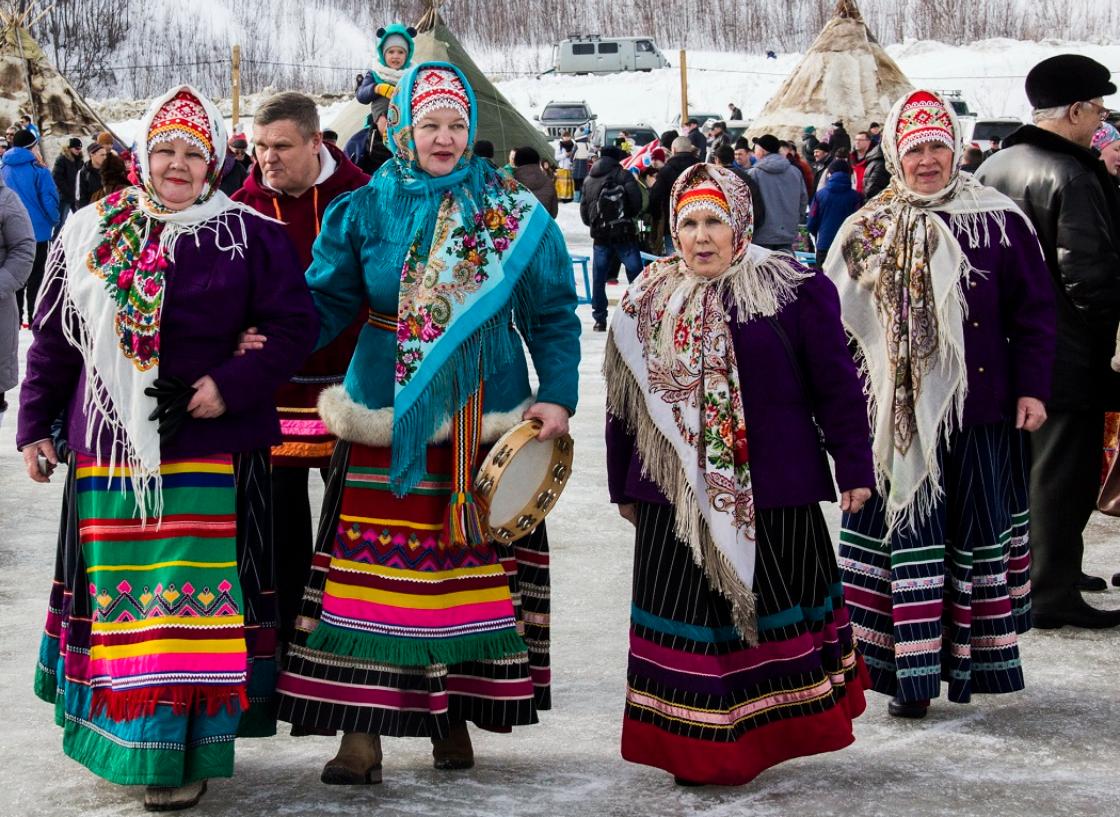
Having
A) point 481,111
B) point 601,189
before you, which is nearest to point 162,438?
point 601,189

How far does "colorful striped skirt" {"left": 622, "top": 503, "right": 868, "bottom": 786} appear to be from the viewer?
3.93 metres

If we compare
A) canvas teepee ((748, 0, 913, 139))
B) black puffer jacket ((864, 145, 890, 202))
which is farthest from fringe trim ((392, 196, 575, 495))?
canvas teepee ((748, 0, 913, 139))

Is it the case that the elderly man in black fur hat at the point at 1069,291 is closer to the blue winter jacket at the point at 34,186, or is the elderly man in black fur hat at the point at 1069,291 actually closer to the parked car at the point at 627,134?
the blue winter jacket at the point at 34,186

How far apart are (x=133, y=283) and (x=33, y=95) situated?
2376 cm

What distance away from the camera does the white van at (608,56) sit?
159 ft

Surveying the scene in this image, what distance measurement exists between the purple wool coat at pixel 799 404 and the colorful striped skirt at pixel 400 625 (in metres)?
0.48

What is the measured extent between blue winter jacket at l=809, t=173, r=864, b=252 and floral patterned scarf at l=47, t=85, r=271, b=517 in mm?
10520

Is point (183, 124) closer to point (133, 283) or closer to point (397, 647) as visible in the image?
point (133, 283)

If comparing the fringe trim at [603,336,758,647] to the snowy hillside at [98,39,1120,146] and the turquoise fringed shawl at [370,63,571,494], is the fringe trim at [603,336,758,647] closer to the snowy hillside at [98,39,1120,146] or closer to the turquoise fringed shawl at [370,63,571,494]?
the turquoise fringed shawl at [370,63,571,494]

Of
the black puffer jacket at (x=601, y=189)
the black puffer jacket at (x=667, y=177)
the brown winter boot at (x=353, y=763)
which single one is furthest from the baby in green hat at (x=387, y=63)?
the black puffer jacket at (x=667, y=177)

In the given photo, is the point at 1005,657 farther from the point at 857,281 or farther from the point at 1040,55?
the point at 1040,55

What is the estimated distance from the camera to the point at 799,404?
405 cm

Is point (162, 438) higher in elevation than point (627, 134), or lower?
lower

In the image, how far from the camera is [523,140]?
23516mm
